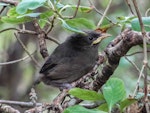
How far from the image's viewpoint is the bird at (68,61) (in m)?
3.09

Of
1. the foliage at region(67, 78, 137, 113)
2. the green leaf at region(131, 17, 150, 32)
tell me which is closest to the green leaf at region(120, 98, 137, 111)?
the foliage at region(67, 78, 137, 113)

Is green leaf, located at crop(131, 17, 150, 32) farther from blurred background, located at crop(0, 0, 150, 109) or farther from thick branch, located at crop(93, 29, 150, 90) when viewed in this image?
blurred background, located at crop(0, 0, 150, 109)

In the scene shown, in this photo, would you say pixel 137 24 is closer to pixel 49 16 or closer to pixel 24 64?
pixel 49 16

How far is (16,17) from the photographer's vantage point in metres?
1.89

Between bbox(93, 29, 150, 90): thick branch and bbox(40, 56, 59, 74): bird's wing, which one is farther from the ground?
bbox(93, 29, 150, 90): thick branch

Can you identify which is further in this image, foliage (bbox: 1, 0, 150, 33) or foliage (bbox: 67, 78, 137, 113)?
foliage (bbox: 1, 0, 150, 33)

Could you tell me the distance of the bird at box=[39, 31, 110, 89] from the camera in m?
3.09

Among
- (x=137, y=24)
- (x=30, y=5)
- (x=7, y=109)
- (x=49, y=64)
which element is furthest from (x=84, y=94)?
(x=49, y=64)

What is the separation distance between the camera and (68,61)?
10.5ft

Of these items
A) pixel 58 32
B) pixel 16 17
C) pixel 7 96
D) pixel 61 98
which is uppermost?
pixel 16 17

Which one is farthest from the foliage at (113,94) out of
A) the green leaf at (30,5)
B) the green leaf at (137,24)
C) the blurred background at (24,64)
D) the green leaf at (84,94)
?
the blurred background at (24,64)

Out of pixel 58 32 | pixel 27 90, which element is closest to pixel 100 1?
pixel 58 32

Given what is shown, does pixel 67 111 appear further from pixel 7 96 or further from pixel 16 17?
pixel 7 96

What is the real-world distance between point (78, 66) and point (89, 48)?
162mm
